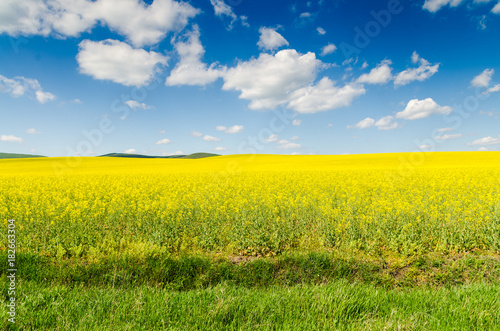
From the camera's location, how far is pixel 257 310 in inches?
118

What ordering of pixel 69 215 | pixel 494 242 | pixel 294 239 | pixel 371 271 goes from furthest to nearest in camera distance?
pixel 69 215, pixel 294 239, pixel 494 242, pixel 371 271

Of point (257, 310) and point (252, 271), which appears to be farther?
point (252, 271)

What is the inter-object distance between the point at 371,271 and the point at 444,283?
4.13 ft

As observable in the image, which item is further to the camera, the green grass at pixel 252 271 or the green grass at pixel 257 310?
the green grass at pixel 252 271

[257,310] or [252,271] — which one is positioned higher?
[257,310]

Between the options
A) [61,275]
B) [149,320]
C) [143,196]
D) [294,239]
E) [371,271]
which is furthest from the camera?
[143,196]

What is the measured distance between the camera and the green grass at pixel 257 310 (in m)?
2.75

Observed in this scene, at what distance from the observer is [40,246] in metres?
6.16

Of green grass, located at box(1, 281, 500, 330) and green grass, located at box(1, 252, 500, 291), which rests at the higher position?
green grass, located at box(1, 281, 500, 330)

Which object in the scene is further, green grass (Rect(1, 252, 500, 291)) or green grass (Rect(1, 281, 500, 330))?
green grass (Rect(1, 252, 500, 291))

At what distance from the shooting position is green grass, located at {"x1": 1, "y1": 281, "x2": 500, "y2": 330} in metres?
2.75

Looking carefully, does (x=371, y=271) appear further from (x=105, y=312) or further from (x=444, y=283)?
(x=105, y=312)

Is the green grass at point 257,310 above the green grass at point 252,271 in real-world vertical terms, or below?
above

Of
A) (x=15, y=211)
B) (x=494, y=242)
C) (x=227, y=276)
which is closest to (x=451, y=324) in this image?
(x=227, y=276)
